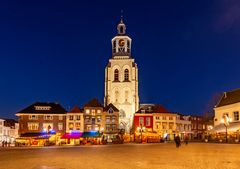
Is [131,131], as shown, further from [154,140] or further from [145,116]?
[154,140]

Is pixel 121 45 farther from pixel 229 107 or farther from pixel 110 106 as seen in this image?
pixel 229 107

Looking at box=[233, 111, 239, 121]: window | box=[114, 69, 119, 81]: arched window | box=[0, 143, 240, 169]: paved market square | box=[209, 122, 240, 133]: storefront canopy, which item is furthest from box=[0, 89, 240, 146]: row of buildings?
box=[0, 143, 240, 169]: paved market square

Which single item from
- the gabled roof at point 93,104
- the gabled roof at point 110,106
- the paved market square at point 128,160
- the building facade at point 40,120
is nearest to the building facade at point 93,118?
the gabled roof at point 93,104

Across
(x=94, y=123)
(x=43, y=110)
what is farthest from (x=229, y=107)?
(x=43, y=110)

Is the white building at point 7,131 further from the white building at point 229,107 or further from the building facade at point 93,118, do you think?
the white building at point 229,107

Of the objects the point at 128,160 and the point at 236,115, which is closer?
the point at 128,160

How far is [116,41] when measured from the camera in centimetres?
10400

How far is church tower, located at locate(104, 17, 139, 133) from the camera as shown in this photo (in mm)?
97250

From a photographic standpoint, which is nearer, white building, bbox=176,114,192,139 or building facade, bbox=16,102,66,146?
building facade, bbox=16,102,66,146

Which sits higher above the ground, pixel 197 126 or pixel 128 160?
pixel 197 126

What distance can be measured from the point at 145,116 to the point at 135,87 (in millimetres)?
10200

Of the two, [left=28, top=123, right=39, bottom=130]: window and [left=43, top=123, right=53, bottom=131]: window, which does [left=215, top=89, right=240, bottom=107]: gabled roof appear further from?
[left=28, top=123, right=39, bottom=130]: window

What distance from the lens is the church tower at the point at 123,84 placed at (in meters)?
97.2

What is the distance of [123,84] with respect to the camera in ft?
327
